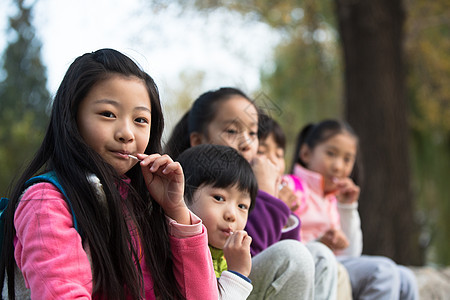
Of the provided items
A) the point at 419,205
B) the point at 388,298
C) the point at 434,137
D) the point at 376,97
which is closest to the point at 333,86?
the point at 434,137

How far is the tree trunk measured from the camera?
4.93 meters

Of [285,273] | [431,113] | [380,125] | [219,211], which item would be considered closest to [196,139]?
[219,211]

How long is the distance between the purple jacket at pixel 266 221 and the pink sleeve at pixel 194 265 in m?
0.54

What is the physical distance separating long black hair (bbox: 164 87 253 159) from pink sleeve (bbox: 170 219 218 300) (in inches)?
28.9

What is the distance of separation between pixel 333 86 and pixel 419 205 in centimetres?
216

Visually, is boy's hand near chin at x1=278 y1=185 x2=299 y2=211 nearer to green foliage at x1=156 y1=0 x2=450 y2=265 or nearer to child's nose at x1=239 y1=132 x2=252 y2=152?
child's nose at x1=239 y1=132 x2=252 y2=152

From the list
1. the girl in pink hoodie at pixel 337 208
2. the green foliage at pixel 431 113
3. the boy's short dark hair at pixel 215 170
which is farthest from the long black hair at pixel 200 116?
the green foliage at pixel 431 113

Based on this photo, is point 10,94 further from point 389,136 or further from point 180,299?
point 180,299

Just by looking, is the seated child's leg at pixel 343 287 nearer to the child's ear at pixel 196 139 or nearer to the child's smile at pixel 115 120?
the child's ear at pixel 196 139

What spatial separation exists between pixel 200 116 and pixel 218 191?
0.55 meters

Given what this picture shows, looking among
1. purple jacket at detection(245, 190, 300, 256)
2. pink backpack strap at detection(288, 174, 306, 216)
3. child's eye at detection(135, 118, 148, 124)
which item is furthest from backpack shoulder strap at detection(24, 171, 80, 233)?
pink backpack strap at detection(288, 174, 306, 216)

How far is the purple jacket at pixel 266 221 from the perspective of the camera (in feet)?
6.15

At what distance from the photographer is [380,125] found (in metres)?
4.97

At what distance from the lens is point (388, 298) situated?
2.30 m
